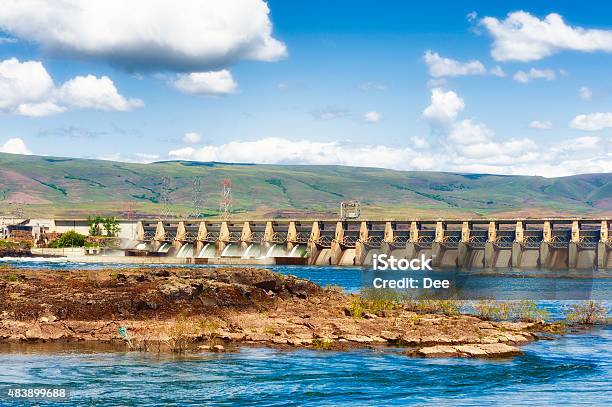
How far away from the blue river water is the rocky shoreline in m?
2.72

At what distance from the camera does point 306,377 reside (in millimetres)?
51531

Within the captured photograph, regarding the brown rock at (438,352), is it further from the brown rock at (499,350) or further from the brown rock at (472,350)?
the brown rock at (499,350)

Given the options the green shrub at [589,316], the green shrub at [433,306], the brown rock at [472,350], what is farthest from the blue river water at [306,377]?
the green shrub at [433,306]

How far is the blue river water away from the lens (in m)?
46.6

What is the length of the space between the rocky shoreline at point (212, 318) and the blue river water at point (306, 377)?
2721 mm

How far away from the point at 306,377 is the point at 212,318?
20.0 m

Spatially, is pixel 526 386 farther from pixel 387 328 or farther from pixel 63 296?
pixel 63 296

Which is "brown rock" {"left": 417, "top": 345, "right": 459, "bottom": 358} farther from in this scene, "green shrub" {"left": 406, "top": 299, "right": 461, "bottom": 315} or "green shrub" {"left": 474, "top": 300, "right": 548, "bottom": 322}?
"green shrub" {"left": 406, "top": 299, "right": 461, "bottom": 315}

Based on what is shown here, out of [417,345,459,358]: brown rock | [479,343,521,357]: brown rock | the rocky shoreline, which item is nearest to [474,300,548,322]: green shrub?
the rocky shoreline

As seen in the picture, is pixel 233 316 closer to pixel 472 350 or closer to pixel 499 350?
pixel 472 350

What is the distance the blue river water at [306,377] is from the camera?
46625 millimetres

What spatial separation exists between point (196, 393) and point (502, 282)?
348ft

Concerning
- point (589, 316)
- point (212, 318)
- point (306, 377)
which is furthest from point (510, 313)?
point (306, 377)

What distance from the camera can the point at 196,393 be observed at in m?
47.3
